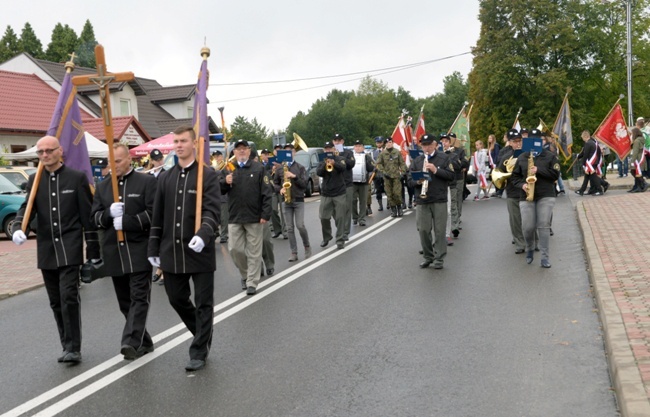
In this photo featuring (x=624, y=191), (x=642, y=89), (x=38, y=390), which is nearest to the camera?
(x=38, y=390)

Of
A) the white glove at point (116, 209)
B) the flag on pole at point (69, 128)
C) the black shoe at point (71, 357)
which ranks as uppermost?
the flag on pole at point (69, 128)

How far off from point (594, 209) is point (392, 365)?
12144mm

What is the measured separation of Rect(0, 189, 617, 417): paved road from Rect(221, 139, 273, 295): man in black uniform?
45cm

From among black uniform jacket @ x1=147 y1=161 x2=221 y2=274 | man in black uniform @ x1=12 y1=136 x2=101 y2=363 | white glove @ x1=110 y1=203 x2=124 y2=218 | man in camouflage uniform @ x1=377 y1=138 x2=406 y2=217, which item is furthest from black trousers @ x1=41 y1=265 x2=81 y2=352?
man in camouflage uniform @ x1=377 y1=138 x2=406 y2=217

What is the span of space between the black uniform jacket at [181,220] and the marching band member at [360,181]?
1095cm

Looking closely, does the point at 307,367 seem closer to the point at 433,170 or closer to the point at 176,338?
the point at 176,338

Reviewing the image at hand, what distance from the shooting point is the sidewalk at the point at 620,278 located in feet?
17.7

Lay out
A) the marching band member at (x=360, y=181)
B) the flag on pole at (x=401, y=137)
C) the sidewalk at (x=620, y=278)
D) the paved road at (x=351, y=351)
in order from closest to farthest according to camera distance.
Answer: the sidewalk at (x=620, y=278) < the paved road at (x=351, y=351) < the marching band member at (x=360, y=181) < the flag on pole at (x=401, y=137)

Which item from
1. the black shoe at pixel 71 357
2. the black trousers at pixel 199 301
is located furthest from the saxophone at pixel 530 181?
the black shoe at pixel 71 357

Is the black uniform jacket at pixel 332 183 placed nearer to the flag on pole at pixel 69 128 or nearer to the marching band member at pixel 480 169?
the flag on pole at pixel 69 128

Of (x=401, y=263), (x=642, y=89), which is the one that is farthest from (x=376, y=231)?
(x=642, y=89)

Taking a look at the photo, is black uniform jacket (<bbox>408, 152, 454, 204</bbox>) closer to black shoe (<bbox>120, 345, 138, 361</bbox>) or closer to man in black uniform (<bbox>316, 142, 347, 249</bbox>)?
man in black uniform (<bbox>316, 142, 347, 249</bbox>)

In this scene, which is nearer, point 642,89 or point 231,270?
point 231,270

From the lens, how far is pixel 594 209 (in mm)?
17250
